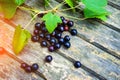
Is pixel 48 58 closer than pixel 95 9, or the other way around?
pixel 48 58

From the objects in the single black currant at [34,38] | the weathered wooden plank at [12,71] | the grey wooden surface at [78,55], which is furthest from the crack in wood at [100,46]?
the weathered wooden plank at [12,71]

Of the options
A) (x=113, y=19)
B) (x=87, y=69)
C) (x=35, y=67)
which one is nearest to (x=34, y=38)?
(x=35, y=67)

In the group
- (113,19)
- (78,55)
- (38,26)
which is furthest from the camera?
(113,19)

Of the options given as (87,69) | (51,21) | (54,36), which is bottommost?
(87,69)

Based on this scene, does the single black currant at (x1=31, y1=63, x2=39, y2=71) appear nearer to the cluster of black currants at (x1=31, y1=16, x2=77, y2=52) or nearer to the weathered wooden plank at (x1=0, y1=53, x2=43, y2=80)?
the weathered wooden plank at (x1=0, y1=53, x2=43, y2=80)

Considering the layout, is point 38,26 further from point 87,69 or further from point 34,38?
point 87,69

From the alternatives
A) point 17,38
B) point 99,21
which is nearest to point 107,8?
point 99,21

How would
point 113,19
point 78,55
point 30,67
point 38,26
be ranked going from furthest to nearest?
point 113,19, point 38,26, point 78,55, point 30,67
